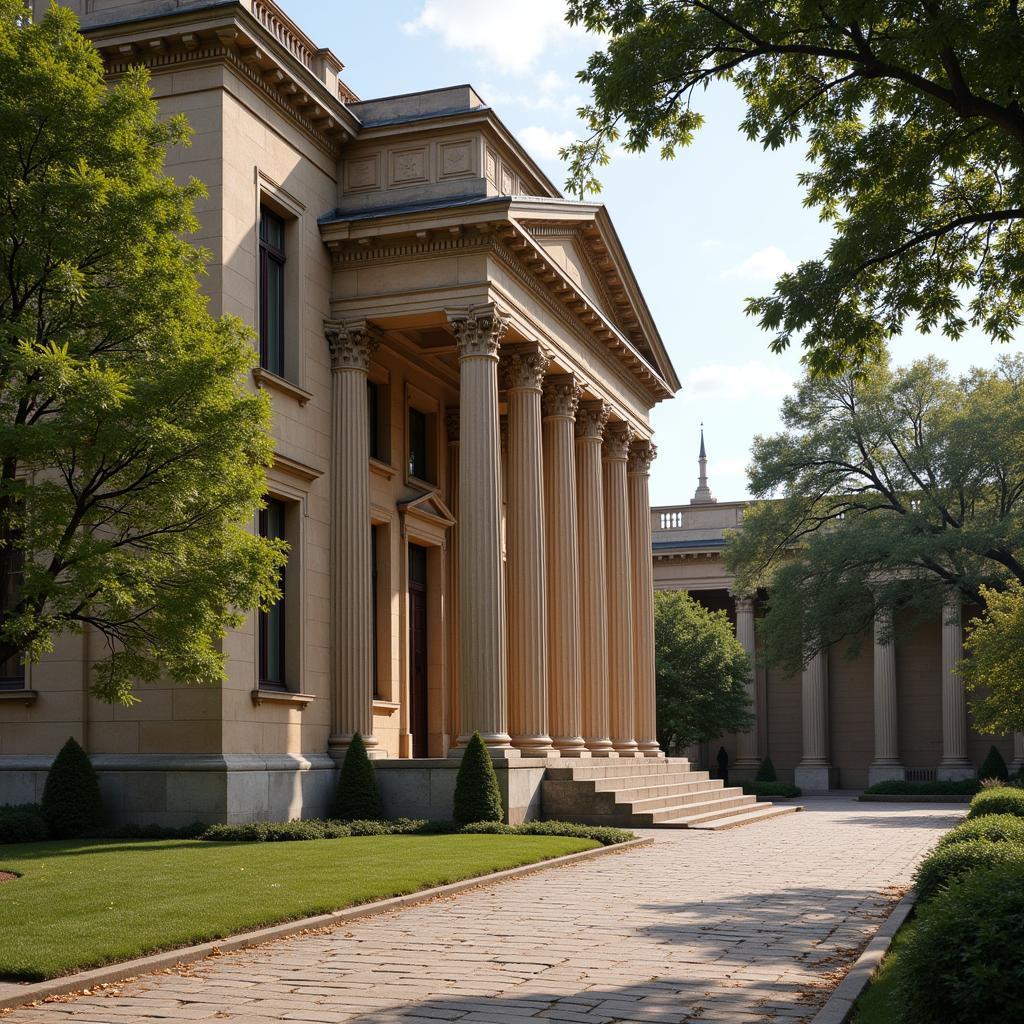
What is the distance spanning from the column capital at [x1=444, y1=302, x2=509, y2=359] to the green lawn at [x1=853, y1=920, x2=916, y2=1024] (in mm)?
18166

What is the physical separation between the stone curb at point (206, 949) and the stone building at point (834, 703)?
42.0 metres

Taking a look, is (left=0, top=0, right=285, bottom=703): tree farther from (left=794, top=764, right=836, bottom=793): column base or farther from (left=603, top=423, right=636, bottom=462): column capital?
(left=794, top=764, right=836, bottom=793): column base

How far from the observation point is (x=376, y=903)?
45.3 feet

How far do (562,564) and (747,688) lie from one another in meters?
30.8

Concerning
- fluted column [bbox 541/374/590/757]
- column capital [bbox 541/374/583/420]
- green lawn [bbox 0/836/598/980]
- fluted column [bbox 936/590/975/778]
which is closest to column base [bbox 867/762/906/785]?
fluted column [bbox 936/590/975/778]

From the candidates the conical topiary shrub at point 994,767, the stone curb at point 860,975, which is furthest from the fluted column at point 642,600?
the stone curb at point 860,975

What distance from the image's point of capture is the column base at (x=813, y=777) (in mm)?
57094

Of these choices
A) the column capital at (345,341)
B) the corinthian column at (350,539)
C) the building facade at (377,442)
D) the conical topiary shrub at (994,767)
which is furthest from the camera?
the conical topiary shrub at (994,767)

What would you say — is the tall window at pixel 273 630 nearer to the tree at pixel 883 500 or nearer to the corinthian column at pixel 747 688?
the tree at pixel 883 500

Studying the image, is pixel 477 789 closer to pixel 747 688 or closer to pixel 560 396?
pixel 560 396

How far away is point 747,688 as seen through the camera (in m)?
60.3

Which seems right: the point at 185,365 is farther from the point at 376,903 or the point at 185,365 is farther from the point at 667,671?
the point at 667,671

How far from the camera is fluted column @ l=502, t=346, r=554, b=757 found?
93.2 feet

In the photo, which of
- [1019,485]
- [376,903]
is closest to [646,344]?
[1019,485]
